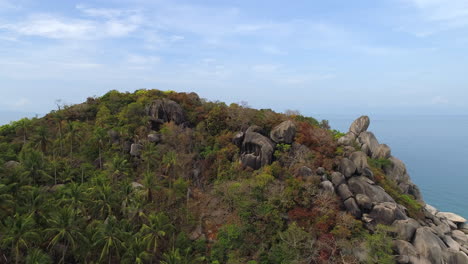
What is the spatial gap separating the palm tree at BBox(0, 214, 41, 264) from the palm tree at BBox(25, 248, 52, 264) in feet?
3.05

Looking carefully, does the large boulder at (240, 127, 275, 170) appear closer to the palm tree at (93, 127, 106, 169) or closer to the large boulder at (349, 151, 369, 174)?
the large boulder at (349, 151, 369, 174)

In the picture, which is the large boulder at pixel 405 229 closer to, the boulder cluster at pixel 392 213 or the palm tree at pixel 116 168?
the boulder cluster at pixel 392 213

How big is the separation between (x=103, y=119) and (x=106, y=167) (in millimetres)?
10718

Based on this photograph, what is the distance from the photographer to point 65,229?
30.5m

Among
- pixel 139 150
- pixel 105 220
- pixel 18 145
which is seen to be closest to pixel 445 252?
pixel 105 220

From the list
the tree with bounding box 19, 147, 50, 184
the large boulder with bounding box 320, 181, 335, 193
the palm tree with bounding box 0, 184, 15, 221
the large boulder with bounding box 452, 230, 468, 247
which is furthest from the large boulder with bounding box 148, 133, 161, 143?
the large boulder with bounding box 452, 230, 468, 247

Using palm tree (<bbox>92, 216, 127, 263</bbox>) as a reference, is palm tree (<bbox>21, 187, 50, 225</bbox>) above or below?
above

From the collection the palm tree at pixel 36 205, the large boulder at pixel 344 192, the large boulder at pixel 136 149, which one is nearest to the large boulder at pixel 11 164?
the palm tree at pixel 36 205

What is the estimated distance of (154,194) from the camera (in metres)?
40.7

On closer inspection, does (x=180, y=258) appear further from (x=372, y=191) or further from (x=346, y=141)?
(x=346, y=141)

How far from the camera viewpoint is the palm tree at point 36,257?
28.5m

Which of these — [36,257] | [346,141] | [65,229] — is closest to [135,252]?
[65,229]

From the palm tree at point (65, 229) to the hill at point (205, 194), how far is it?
13cm

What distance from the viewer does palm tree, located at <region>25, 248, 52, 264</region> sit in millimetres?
28516
